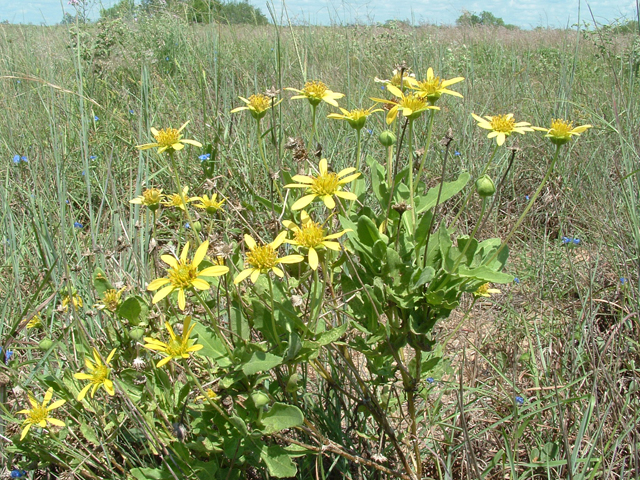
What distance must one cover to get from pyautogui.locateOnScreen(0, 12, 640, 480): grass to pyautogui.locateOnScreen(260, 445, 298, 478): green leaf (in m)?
0.07

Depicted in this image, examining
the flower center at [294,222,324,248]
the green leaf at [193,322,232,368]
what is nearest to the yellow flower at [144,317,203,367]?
the green leaf at [193,322,232,368]

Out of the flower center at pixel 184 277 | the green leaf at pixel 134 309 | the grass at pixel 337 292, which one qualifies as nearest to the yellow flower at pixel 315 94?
the grass at pixel 337 292

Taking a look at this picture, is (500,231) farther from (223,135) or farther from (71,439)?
(71,439)

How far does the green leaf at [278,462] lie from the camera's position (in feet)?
3.20

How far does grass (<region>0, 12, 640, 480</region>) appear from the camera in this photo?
3.90ft

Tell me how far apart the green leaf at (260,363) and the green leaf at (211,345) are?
92 millimetres

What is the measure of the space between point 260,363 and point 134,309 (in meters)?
0.44

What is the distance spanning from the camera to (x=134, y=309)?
3.73 ft

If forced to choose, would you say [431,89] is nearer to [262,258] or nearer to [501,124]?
[501,124]

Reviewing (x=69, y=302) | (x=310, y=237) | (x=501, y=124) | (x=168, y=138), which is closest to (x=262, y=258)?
(x=310, y=237)

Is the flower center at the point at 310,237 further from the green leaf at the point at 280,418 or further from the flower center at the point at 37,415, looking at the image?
the flower center at the point at 37,415

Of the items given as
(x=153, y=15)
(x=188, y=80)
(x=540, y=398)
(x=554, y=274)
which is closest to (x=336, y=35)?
(x=153, y=15)

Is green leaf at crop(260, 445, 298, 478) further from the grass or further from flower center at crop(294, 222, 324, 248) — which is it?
flower center at crop(294, 222, 324, 248)

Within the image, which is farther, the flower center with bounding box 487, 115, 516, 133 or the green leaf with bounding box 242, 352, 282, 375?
the flower center with bounding box 487, 115, 516, 133
